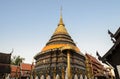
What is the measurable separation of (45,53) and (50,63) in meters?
2.34

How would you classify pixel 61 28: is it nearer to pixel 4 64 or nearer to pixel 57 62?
pixel 57 62

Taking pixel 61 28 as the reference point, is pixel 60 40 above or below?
below

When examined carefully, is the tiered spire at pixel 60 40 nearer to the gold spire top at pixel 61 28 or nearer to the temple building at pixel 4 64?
the gold spire top at pixel 61 28

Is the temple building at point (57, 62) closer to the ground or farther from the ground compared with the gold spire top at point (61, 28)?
closer to the ground

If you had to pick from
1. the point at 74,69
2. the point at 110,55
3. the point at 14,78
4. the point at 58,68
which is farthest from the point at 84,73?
the point at 14,78

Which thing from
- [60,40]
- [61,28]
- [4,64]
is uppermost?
[61,28]

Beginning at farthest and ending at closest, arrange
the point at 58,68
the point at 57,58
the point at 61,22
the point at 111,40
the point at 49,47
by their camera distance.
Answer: the point at 61,22, the point at 49,47, the point at 57,58, the point at 58,68, the point at 111,40

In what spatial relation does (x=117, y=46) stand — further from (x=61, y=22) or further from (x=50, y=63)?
(x=61, y=22)

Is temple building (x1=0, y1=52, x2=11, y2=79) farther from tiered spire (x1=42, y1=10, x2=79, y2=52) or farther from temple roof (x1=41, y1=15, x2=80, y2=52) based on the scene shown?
tiered spire (x1=42, y1=10, x2=79, y2=52)

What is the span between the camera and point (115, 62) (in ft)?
30.8

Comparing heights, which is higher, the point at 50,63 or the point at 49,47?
the point at 49,47

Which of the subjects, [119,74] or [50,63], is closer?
[119,74]

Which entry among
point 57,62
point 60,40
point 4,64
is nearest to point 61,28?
point 60,40

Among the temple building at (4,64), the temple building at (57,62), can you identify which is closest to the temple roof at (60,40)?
the temple building at (57,62)
